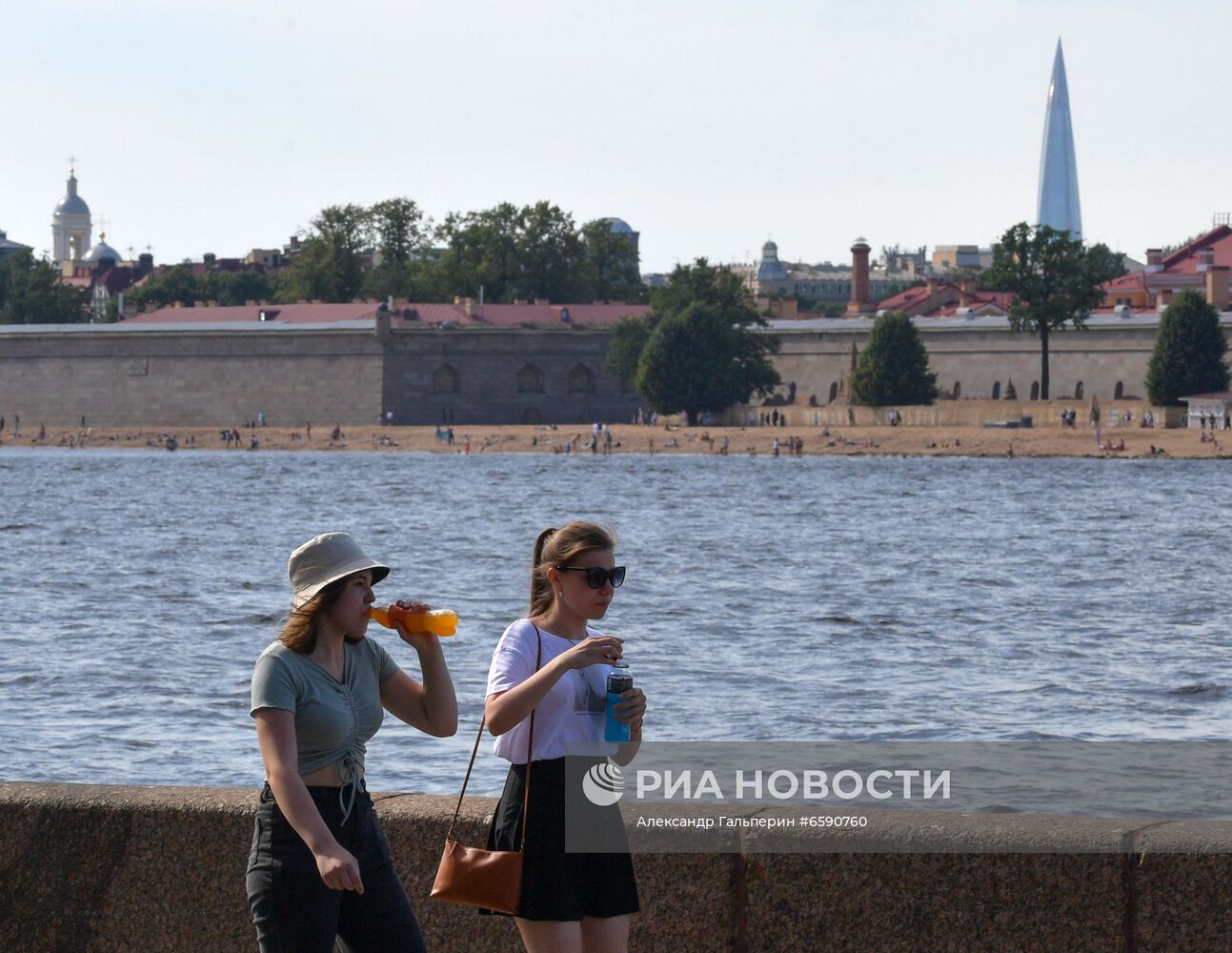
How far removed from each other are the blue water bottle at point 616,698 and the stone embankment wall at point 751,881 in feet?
2.05

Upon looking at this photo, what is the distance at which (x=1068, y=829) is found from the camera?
4.48 m

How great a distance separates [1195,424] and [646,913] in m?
68.4

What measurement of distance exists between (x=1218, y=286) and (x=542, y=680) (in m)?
86.2

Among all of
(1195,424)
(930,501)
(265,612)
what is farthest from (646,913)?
(1195,424)

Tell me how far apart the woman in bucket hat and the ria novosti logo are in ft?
1.17

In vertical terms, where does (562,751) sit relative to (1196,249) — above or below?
below

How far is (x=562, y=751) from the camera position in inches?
165

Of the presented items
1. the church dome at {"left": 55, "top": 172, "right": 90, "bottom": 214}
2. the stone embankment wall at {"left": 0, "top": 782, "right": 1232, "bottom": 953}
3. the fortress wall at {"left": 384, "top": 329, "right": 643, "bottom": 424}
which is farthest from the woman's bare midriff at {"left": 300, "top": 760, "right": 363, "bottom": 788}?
the church dome at {"left": 55, "top": 172, "right": 90, "bottom": 214}

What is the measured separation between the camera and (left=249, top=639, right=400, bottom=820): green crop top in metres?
3.97

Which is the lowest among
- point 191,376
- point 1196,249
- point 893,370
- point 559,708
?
point 191,376

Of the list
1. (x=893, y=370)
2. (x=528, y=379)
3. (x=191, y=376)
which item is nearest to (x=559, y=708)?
(x=893, y=370)

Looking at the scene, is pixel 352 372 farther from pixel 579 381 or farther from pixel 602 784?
pixel 602 784

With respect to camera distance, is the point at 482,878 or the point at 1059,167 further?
the point at 1059,167

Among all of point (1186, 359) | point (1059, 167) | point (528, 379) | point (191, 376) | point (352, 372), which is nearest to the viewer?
point (1186, 359)
